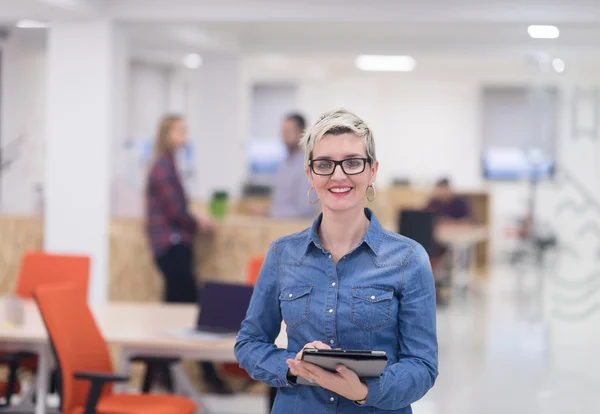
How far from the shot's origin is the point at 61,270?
579 cm

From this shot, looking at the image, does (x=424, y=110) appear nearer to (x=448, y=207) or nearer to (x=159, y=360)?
(x=448, y=207)

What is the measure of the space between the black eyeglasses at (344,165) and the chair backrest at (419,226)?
7685 millimetres

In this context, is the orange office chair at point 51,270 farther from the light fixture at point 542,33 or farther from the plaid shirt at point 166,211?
the light fixture at point 542,33

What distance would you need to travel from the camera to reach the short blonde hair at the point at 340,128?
2377mm

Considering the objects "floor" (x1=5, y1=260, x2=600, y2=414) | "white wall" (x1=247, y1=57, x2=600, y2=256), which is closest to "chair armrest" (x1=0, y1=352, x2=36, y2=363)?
"floor" (x1=5, y1=260, x2=600, y2=414)

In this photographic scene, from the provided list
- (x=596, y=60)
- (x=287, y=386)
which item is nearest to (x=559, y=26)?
(x=596, y=60)

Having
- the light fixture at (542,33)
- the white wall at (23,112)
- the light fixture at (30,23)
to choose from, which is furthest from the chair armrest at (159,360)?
the white wall at (23,112)

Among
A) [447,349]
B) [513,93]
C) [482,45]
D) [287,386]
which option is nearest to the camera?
[287,386]

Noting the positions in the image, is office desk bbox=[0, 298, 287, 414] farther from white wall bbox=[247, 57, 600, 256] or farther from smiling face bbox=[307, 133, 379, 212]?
white wall bbox=[247, 57, 600, 256]

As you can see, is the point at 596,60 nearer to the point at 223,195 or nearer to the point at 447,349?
the point at 447,349

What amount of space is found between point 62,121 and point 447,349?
386cm

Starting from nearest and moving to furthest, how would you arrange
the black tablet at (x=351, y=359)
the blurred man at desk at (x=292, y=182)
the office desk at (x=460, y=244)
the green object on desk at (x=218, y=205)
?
the black tablet at (x=351, y=359)
the blurred man at desk at (x=292, y=182)
the green object on desk at (x=218, y=205)
the office desk at (x=460, y=244)

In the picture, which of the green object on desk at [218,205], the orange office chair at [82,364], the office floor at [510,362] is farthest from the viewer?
the green object on desk at [218,205]

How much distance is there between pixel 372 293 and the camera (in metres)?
2.37
